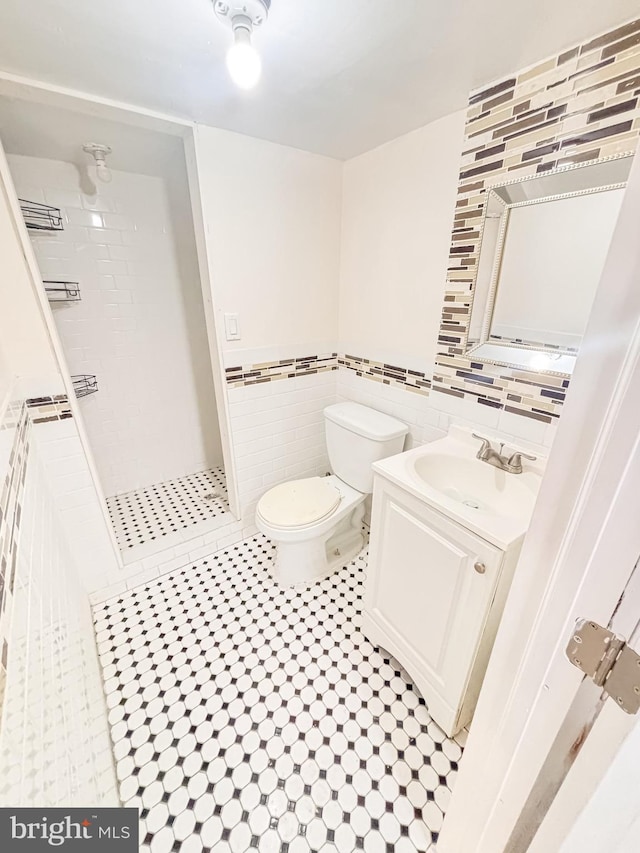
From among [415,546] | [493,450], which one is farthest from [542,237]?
[415,546]

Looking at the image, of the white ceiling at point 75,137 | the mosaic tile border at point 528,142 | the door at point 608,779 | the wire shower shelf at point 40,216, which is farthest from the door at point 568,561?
the wire shower shelf at point 40,216

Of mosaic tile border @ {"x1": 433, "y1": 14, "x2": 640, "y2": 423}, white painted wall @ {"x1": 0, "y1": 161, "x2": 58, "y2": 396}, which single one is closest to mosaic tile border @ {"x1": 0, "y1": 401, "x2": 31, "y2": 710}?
white painted wall @ {"x1": 0, "y1": 161, "x2": 58, "y2": 396}

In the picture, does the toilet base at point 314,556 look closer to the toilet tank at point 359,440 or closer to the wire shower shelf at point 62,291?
the toilet tank at point 359,440

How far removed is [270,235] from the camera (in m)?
1.58

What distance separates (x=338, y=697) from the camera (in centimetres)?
122

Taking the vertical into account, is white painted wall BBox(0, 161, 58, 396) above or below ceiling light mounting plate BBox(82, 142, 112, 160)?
below

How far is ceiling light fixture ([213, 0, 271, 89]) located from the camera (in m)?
0.76

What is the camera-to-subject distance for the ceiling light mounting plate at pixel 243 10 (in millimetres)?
750

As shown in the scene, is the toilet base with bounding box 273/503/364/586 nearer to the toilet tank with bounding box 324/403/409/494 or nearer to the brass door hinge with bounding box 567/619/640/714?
the toilet tank with bounding box 324/403/409/494

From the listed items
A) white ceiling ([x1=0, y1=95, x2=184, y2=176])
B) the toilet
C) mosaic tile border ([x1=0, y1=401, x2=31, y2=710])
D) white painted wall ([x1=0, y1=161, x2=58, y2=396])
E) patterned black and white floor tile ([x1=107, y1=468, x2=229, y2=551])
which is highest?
white ceiling ([x1=0, y1=95, x2=184, y2=176])

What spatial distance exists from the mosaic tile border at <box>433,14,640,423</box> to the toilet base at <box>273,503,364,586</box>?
912mm

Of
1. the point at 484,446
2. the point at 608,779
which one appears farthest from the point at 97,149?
the point at 608,779

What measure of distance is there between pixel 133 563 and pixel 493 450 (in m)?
1.75

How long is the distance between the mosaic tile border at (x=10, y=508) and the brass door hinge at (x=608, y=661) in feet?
2.52
